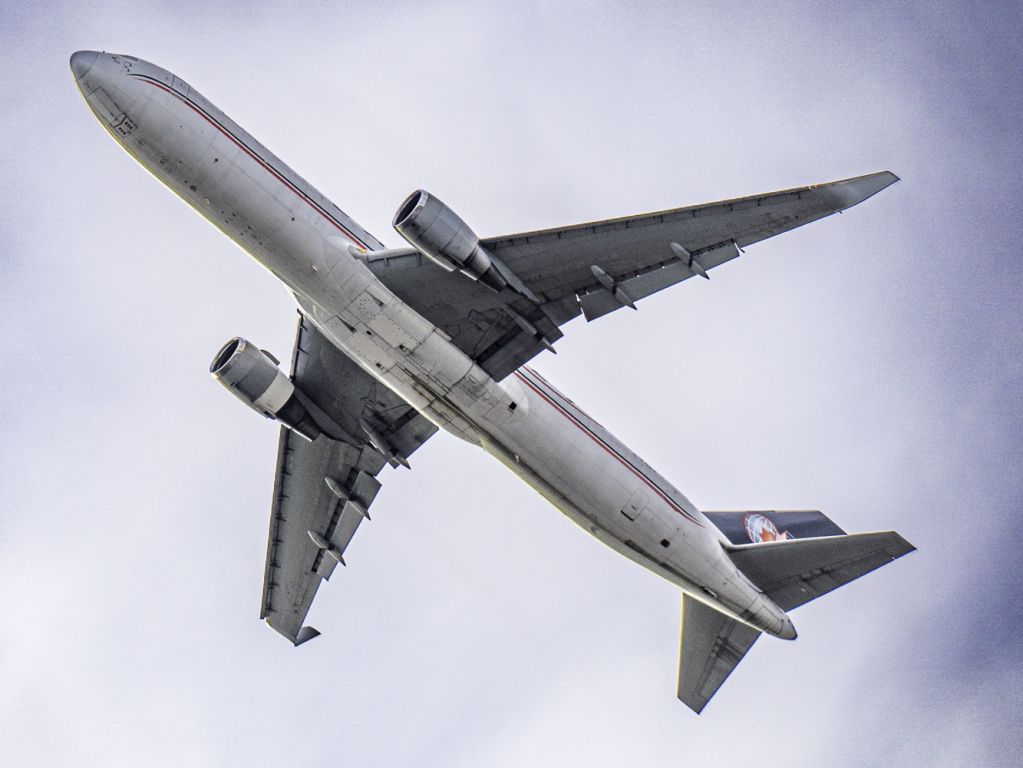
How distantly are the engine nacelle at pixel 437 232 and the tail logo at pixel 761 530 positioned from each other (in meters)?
14.3

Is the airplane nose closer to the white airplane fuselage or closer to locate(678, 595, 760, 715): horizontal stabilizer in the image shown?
the white airplane fuselage

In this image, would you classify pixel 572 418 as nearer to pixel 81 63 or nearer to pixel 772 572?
pixel 772 572

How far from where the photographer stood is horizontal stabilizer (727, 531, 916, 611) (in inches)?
1473

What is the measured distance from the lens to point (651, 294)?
33.8m

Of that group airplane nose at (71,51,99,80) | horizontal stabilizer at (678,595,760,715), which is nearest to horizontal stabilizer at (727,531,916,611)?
horizontal stabilizer at (678,595,760,715)

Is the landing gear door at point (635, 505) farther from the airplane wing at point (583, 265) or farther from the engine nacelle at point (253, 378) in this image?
the engine nacelle at point (253, 378)

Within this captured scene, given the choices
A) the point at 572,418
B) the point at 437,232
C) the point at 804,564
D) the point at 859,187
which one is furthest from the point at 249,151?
the point at 804,564

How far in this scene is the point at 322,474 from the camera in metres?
42.9

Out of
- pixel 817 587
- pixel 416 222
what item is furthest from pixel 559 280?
pixel 817 587

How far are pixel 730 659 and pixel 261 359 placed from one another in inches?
742

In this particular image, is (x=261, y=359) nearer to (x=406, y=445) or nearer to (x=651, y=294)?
(x=406, y=445)

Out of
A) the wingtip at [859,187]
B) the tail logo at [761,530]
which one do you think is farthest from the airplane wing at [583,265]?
the tail logo at [761,530]

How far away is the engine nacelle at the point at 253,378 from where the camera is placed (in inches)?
1475

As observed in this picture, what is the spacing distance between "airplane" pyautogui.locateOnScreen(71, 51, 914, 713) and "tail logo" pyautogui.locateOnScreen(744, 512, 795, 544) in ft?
0.25
